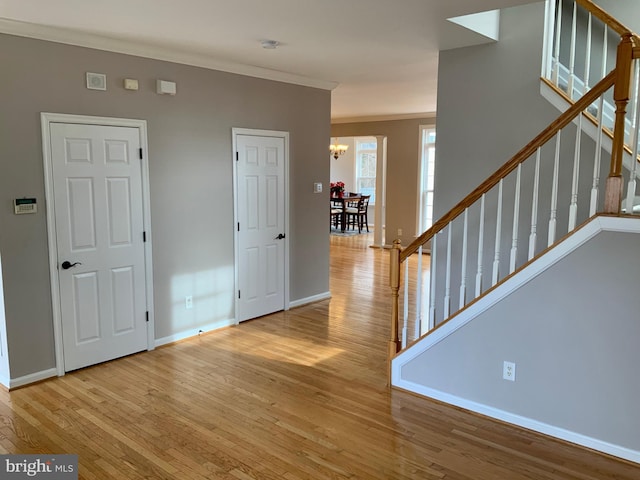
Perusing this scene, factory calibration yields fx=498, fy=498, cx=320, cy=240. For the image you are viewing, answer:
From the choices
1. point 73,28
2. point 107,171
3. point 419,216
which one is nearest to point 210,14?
point 73,28

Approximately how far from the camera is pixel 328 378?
3.85 metres

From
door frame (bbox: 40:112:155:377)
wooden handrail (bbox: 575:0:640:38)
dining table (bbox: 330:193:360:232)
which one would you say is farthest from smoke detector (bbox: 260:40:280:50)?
dining table (bbox: 330:193:360:232)

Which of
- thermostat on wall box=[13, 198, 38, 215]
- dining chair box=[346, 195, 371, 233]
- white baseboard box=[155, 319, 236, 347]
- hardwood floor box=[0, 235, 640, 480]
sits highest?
thermostat on wall box=[13, 198, 38, 215]

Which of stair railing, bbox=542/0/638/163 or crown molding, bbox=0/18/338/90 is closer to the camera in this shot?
crown molding, bbox=0/18/338/90

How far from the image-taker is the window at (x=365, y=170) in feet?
43.1

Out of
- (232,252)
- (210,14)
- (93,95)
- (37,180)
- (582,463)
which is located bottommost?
(582,463)

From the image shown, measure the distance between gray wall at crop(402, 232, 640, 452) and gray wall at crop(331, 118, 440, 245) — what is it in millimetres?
6325

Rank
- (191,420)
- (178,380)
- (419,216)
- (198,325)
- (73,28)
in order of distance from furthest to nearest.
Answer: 1. (419,216)
2. (198,325)
3. (178,380)
4. (73,28)
5. (191,420)

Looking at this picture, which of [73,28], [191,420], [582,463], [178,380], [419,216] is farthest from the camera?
[419,216]

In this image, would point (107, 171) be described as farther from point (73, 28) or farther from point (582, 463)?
point (582, 463)

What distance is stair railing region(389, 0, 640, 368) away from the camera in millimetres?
2674

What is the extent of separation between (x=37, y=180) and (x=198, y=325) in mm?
1985

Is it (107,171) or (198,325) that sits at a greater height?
(107,171)

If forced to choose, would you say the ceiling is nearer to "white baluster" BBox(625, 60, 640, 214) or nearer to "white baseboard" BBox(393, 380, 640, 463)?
"white baluster" BBox(625, 60, 640, 214)
